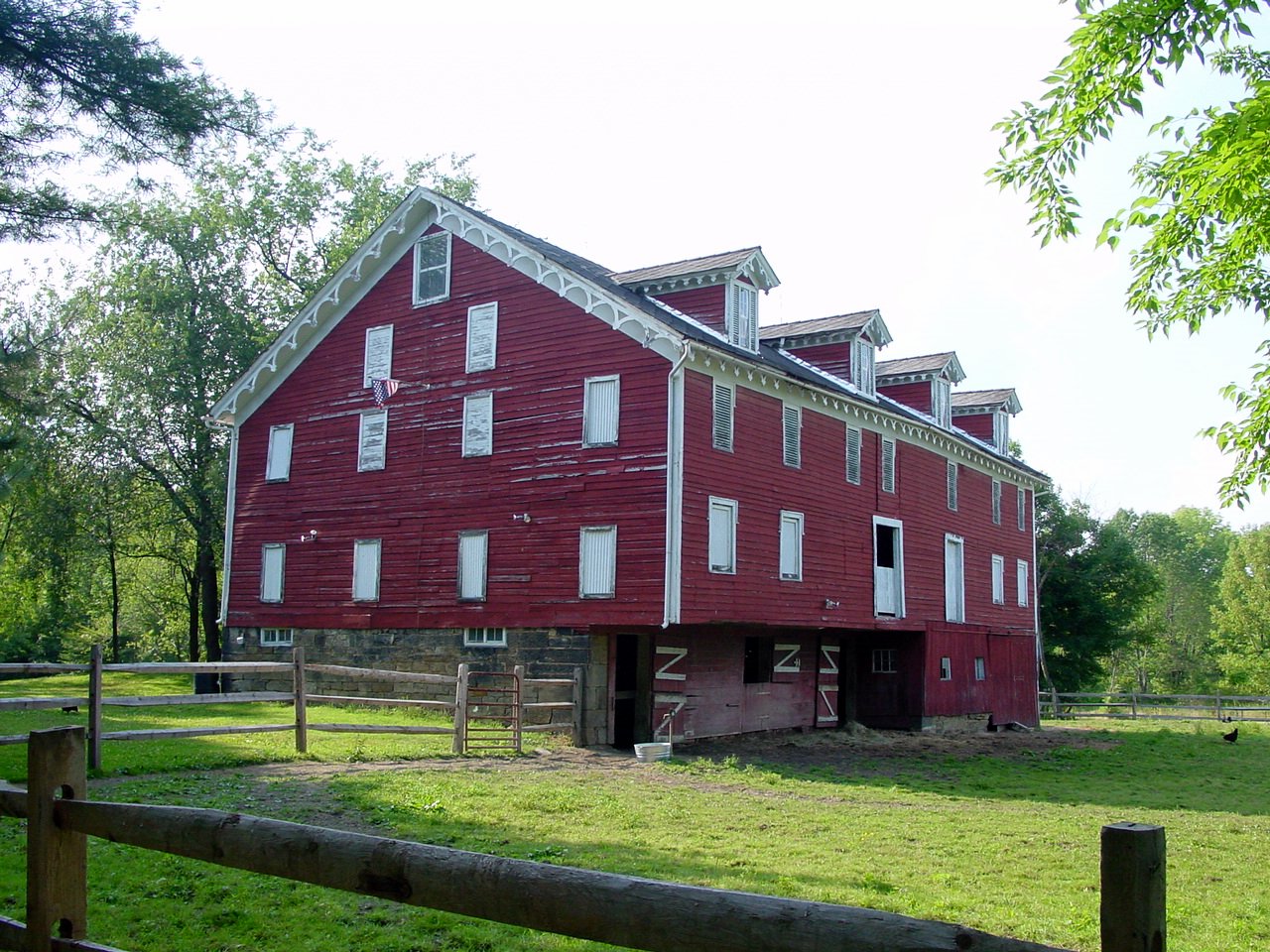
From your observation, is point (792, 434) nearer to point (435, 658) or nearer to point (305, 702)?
point (435, 658)

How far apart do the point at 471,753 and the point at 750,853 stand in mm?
8753

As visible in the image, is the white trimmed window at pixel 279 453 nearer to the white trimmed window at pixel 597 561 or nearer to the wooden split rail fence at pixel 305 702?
the wooden split rail fence at pixel 305 702

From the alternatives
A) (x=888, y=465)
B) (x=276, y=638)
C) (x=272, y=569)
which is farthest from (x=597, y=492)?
(x=276, y=638)

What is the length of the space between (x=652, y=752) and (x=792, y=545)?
7.05 meters

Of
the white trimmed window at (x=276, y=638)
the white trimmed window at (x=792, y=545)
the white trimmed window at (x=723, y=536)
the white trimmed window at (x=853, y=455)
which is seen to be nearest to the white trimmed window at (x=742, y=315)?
the white trimmed window at (x=853, y=455)

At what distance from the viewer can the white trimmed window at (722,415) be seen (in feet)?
76.8

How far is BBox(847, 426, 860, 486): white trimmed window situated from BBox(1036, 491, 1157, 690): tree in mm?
33080

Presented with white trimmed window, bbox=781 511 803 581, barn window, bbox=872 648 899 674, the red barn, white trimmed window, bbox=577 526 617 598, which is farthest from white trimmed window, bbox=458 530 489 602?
barn window, bbox=872 648 899 674

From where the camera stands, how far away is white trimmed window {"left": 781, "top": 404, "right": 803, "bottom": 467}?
2564cm

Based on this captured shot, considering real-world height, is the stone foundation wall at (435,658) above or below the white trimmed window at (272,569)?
below

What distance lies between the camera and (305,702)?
16.4 metres

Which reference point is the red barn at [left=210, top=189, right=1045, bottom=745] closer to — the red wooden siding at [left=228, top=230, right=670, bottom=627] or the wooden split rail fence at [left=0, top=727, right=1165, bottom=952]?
the red wooden siding at [left=228, top=230, right=670, bottom=627]

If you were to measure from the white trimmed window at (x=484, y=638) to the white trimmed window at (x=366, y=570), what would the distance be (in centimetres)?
292

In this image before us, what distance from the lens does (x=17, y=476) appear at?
15086 millimetres
